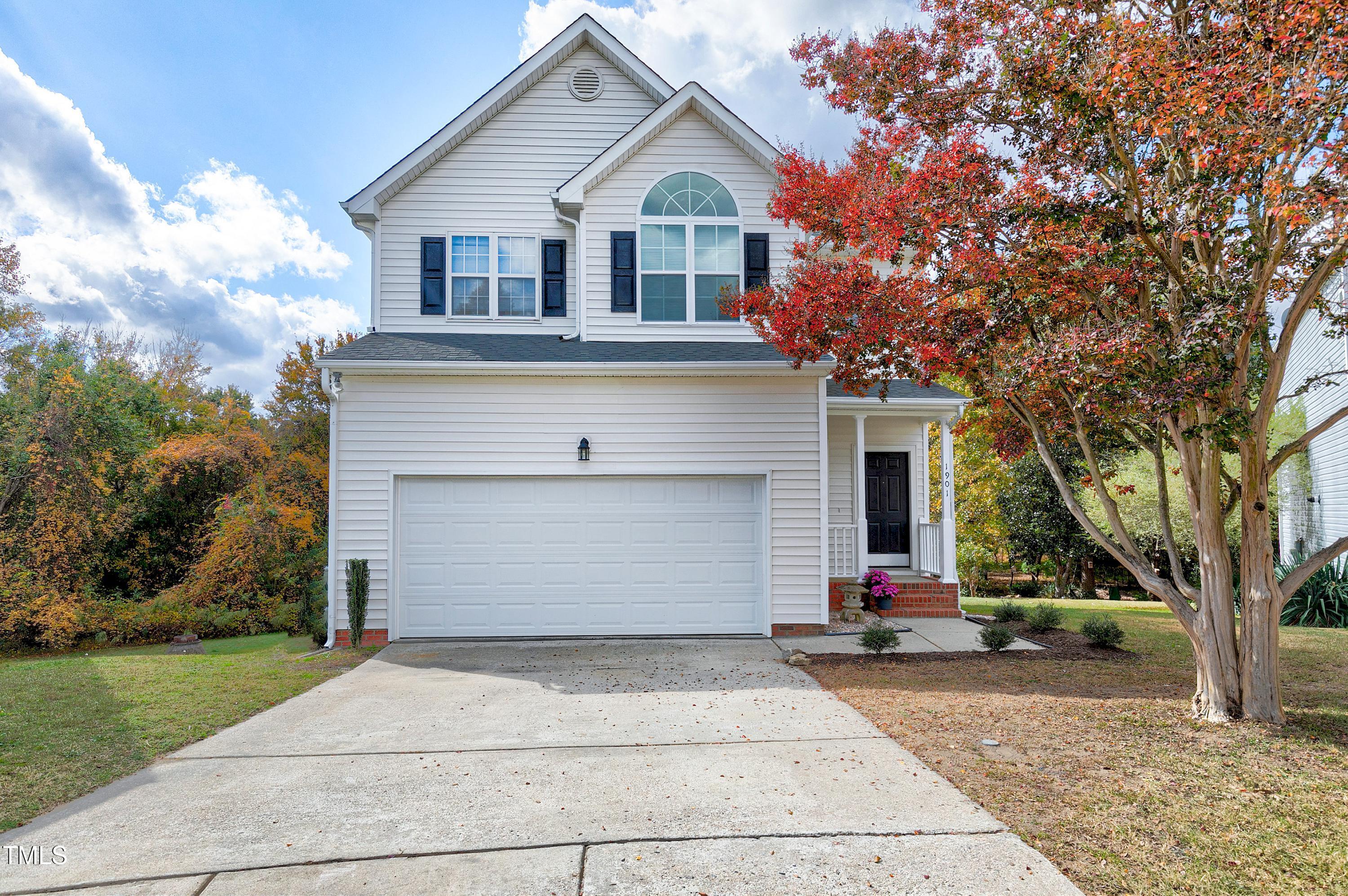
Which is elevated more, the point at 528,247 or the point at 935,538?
the point at 528,247

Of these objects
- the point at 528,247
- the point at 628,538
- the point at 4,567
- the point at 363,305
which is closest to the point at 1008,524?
the point at 628,538

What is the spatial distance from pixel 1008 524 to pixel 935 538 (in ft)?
28.1

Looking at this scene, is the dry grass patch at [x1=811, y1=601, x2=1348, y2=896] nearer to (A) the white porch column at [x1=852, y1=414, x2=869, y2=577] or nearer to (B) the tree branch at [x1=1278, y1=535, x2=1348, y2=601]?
(B) the tree branch at [x1=1278, y1=535, x2=1348, y2=601]

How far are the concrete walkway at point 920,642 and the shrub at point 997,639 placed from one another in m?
0.23

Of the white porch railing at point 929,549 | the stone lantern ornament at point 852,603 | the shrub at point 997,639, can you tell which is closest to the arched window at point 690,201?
the stone lantern ornament at point 852,603

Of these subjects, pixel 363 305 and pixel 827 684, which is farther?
pixel 363 305

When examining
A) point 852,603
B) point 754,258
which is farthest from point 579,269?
point 852,603

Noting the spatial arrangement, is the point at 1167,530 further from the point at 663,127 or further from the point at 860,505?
the point at 663,127

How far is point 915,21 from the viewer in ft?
21.7

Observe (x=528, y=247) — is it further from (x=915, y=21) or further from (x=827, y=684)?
(x=827, y=684)

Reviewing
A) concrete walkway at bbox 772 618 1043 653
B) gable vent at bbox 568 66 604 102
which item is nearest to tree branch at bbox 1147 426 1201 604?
concrete walkway at bbox 772 618 1043 653

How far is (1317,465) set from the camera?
1564 centimetres

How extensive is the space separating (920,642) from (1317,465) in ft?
42.3

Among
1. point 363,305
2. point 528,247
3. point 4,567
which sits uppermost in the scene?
point 363,305
